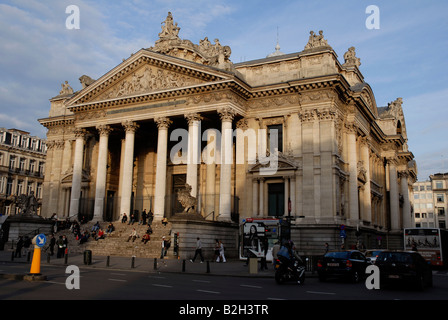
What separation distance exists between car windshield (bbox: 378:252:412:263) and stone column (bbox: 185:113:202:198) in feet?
64.6

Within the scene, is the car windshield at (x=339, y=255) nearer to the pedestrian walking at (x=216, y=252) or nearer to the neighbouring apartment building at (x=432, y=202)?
the pedestrian walking at (x=216, y=252)

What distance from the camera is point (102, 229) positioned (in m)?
38.8

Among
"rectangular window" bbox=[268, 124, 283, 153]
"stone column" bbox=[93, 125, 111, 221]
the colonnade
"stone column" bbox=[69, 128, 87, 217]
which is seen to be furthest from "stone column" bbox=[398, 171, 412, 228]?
"stone column" bbox=[69, 128, 87, 217]

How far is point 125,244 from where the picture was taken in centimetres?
3428

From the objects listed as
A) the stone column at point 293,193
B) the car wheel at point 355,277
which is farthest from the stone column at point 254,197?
the car wheel at point 355,277

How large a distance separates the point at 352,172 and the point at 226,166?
37.9ft

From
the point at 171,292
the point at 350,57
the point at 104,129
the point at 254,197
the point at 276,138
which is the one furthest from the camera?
the point at 350,57

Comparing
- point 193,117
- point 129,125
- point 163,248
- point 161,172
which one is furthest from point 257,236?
point 129,125

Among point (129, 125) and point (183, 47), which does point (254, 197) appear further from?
point (183, 47)

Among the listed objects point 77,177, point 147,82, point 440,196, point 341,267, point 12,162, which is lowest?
point 341,267

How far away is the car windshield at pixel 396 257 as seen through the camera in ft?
58.1

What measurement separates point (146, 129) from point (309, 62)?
17.7 meters
